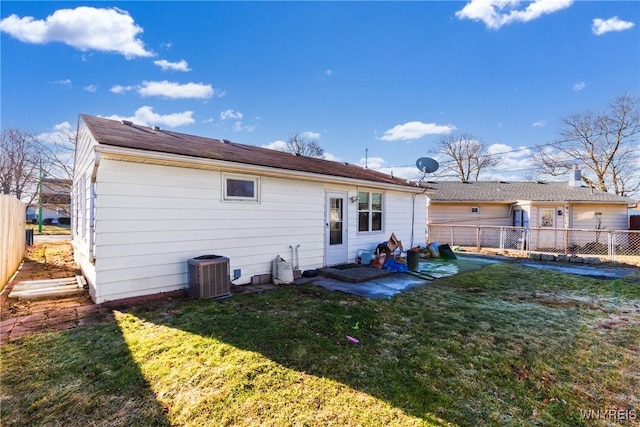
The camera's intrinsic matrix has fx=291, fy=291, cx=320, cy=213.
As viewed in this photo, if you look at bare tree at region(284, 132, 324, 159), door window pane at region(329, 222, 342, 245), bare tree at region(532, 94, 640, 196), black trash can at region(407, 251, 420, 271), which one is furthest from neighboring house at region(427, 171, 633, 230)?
bare tree at region(284, 132, 324, 159)

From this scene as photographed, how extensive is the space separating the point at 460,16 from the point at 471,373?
11647mm

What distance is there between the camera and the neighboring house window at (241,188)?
19.1 ft

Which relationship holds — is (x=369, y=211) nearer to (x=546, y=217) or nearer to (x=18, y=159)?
(x=546, y=217)

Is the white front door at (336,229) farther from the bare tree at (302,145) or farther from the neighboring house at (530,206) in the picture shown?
the bare tree at (302,145)

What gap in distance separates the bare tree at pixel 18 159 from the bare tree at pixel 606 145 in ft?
131

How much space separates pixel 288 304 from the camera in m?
4.86

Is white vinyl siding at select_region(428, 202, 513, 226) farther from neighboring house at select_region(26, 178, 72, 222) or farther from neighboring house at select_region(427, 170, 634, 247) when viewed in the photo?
neighboring house at select_region(26, 178, 72, 222)

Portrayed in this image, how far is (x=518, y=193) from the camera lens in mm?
17156

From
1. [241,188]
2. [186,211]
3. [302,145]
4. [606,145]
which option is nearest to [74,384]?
[186,211]

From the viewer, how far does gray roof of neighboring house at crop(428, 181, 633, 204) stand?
15320mm

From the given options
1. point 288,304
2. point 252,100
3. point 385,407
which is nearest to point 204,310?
point 288,304

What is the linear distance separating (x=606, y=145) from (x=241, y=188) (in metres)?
30.1

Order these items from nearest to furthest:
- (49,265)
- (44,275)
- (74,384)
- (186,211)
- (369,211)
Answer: (74,384) < (186,211) < (44,275) < (49,265) < (369,211)

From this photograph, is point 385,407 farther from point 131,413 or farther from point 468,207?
point 468,207
